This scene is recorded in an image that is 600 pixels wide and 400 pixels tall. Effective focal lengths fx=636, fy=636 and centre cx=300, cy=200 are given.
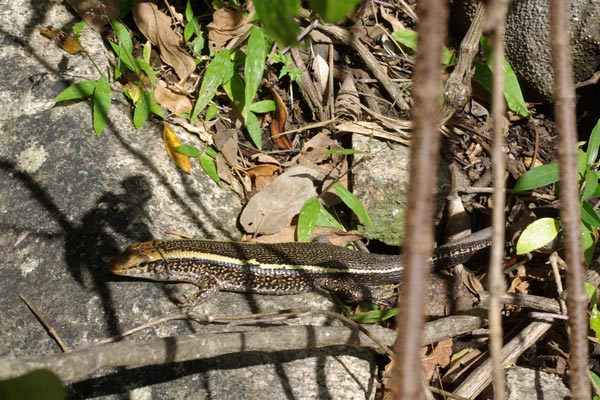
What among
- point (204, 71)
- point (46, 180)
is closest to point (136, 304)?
point (46, 180)

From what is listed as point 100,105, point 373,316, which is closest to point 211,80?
point 100,105

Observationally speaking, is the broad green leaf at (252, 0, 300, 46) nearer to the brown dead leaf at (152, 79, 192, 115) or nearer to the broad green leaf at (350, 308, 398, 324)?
the broad green leaf at (350, 308, 398, 324)

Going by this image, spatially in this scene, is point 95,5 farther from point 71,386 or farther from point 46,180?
point 71,386

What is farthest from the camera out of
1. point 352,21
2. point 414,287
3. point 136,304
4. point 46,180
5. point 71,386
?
point 352,21

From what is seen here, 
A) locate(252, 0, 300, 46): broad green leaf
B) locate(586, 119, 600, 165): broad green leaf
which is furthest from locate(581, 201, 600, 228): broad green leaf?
locate(252, 0, 300, 46): broad green leaf

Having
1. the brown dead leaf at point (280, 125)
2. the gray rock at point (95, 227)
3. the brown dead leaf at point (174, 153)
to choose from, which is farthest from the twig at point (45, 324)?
the brown dead leaf at point (280, 125)

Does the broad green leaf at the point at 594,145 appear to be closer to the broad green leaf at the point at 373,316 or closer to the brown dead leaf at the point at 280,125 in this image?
the broad green leaf at the point at 373,316
